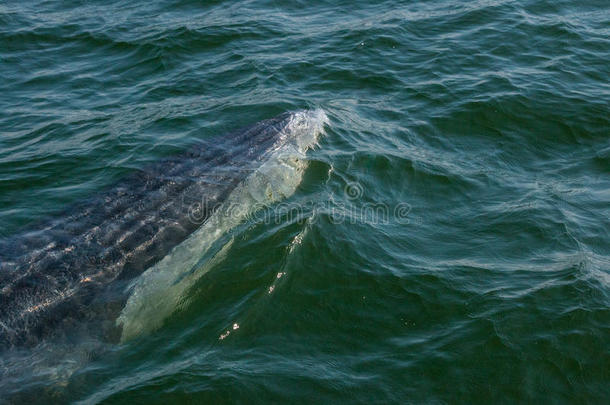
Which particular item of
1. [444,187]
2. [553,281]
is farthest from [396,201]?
[553,281]

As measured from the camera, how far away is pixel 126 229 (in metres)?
8.93

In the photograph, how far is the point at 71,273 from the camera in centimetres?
820

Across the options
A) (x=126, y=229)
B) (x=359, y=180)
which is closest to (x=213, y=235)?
(x=126, y=229)

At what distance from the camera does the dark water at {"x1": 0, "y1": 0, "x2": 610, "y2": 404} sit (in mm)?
7113

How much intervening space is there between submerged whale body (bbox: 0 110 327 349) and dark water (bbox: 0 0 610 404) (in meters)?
0.52

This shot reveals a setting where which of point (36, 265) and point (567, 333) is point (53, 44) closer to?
point (36, 265)

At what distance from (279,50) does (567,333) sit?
1123cm

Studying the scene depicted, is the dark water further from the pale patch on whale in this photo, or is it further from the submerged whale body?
the submerged whale body

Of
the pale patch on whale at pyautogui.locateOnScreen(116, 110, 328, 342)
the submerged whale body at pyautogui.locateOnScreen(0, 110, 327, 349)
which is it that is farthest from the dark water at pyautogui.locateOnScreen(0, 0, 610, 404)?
the submerged whale body at pyautogui.locateOnScreen(0, 110, 327, 349)

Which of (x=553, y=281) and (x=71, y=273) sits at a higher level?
(x=71, y=273)

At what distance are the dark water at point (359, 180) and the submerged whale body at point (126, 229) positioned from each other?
1.71ft

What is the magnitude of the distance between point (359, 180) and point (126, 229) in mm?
4205

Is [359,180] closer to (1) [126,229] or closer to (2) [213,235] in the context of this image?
(2) [213,235]

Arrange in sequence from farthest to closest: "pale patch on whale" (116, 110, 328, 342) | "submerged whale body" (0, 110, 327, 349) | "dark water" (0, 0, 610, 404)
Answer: "pale patch on whale" (116, 110, 328, 342), "submerged whale body" (0, 110, 327, 349), "dark water" (0, 0, 610, 404)
